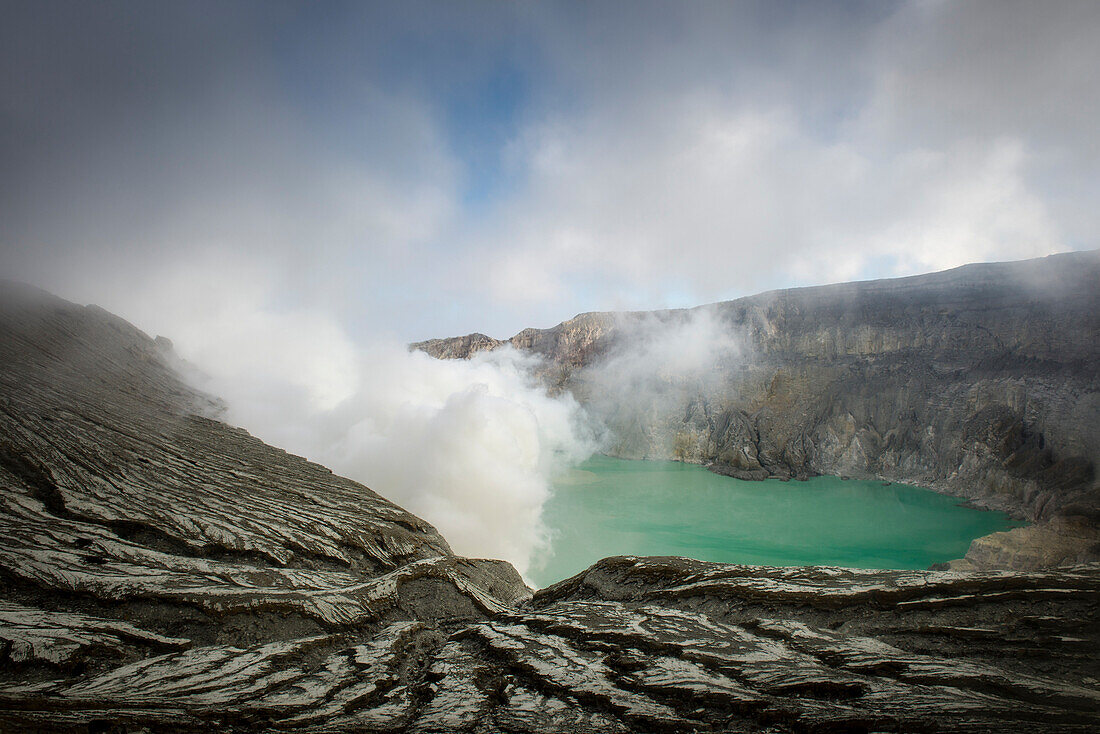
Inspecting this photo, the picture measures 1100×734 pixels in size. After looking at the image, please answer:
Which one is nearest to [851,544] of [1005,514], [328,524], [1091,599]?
[1005,514]

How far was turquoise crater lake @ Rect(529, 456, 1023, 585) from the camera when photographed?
2148cm

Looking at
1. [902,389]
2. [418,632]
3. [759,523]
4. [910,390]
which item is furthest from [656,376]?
[418,632]

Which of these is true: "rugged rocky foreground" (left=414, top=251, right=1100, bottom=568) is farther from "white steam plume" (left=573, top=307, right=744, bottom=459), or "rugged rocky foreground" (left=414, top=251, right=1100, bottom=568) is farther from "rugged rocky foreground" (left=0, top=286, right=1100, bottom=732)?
"rugged rocky foreground" (left=0, top=286, right=1100, bottom=732)

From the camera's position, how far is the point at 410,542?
8875mm

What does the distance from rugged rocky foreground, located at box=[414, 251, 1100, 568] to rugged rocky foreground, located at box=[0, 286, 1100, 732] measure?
17.2 meters

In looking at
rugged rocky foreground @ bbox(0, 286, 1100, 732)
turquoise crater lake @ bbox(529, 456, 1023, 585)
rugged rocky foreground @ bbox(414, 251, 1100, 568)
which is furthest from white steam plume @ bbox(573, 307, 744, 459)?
rugged rocky foreground @ bbox(0, 286, 1100, 732)

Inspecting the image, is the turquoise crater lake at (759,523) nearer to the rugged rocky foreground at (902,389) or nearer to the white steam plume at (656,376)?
the rugged rocky foreground at (902,389)

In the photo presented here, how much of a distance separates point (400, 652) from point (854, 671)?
4.52m

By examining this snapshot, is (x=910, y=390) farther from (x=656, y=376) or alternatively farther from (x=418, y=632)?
(x=418, y=632)

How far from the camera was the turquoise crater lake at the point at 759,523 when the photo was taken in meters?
21.5

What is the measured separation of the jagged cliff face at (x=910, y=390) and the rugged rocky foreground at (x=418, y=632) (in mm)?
23726

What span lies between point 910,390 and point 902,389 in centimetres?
60

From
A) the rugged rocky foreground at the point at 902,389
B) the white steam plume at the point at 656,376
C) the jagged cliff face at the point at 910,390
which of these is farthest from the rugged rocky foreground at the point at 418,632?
the white steam plume at the point at 656,376

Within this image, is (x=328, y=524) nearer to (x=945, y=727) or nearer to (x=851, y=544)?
(x=945, y=727)
